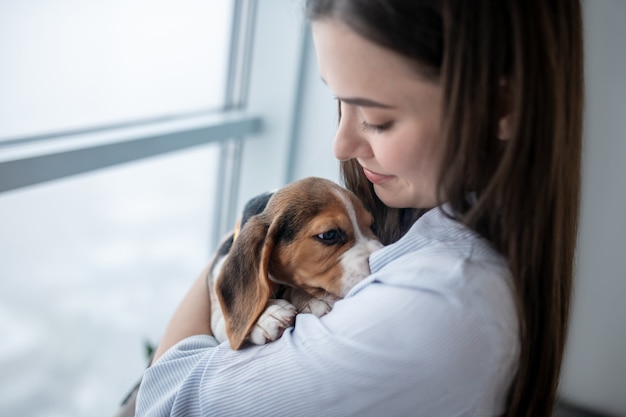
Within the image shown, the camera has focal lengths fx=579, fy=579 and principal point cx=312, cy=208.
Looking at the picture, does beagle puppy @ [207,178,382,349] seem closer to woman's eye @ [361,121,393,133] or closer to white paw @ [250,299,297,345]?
white paw @ [250,299,297,345]

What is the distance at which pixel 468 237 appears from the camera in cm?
92

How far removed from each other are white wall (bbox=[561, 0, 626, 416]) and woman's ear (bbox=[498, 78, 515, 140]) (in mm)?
1490

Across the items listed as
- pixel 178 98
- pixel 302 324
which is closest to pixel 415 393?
pixel 302 324

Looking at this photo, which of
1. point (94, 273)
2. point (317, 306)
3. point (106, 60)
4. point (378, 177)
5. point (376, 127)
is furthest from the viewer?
point (94, 273)

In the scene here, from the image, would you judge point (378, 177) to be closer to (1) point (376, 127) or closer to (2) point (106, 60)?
(1) point (376, 127)

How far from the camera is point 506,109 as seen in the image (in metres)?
0.88

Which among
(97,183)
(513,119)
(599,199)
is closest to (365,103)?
(513,119)

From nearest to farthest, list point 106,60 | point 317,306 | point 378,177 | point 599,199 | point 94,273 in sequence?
point 378,177
point 317,306
point 106,60
point 94,273
point 599,199

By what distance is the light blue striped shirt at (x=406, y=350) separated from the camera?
831 mm

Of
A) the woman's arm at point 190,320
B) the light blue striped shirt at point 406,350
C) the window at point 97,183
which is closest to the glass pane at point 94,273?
the window at point 97,183

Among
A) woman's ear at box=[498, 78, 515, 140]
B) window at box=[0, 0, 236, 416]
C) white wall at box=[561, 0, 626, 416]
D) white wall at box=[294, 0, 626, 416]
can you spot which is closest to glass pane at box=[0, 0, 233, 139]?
window at box=[0, 0, 236, 416]

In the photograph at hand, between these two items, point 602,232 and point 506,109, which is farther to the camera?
point 602,232

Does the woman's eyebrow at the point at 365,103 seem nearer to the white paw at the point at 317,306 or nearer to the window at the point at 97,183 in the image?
the white paw at the point at 317,306

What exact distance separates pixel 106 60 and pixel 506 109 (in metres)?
1.43
